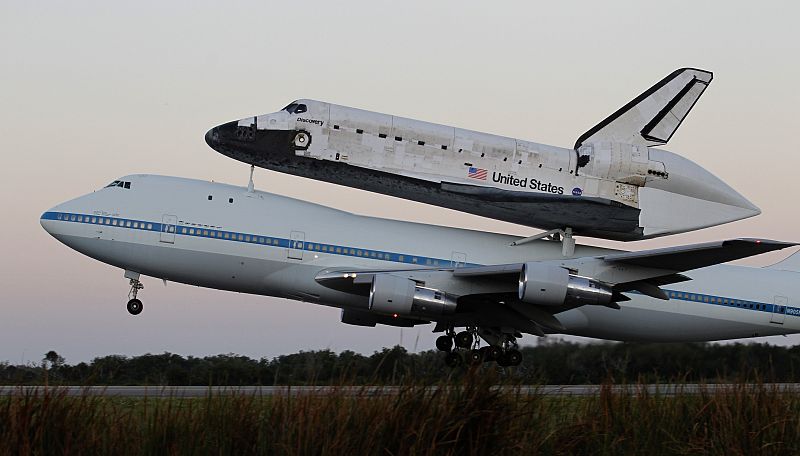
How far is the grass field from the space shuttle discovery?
1369 cm

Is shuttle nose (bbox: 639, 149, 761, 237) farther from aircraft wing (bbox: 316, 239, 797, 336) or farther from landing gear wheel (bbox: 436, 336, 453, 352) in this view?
landing gear wheel (bbox: 436, 336, 453, 352)

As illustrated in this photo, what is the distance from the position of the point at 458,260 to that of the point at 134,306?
1077 cm

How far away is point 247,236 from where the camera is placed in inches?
1227

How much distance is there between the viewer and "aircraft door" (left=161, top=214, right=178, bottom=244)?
30984 millimetres

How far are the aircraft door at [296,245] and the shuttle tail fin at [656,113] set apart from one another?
935cm

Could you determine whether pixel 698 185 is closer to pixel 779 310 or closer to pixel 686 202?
pixel 686 202

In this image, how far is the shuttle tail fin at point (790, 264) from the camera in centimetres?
3754

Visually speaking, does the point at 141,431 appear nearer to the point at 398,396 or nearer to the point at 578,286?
the point at 398,396

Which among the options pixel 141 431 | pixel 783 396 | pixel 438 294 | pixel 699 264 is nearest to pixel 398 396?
pixel 141 431

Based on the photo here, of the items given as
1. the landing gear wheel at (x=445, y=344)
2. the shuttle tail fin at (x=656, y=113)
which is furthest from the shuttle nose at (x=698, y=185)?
the landing gear wheel at (x=445, y=344)

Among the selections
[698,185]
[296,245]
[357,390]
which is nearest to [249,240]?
[296,245]

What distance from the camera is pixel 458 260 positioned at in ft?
107

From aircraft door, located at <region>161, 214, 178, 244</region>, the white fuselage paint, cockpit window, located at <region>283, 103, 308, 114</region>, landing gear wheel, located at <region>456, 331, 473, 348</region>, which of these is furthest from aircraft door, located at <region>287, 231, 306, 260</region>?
landing gear wheel, located at <region>456, 331, 473, 348</region>

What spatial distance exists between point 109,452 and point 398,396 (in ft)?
14.2
